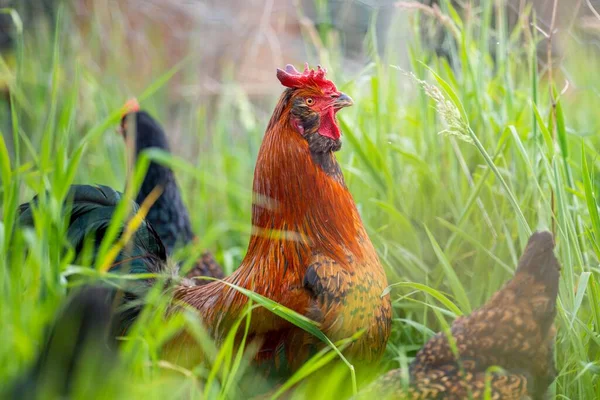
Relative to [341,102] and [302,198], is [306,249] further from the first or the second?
[341,102]

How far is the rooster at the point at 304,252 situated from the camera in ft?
7.98

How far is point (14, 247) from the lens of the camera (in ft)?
7.23

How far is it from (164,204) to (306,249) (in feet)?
5.29

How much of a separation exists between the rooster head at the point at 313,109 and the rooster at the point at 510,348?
85cm

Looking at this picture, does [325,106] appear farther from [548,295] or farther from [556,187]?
[548,295]

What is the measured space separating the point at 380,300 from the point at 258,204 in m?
0.60

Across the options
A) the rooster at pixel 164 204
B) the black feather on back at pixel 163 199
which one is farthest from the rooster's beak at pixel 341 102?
the black feather on back at pixel 163 199

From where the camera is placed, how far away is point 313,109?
2.61m

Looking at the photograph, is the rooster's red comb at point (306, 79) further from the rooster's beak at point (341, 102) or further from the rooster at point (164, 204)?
the rooster at point (164, 204)

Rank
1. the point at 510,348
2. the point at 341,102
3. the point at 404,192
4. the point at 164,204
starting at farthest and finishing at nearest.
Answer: the point at 164,204
the point at 404,192
the point at 341,102
the point at 510,348

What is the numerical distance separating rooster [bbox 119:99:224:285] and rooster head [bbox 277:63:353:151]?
1.31 metres

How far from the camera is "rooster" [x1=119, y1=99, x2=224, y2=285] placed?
3.78m

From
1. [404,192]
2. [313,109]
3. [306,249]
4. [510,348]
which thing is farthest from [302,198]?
[404,192]

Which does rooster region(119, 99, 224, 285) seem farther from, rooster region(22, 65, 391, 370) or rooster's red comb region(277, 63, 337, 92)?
rooster's red comb region(277, 63, 337, 92)
